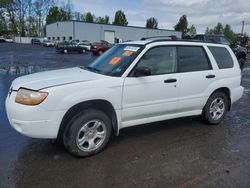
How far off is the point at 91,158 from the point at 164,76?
188 cm

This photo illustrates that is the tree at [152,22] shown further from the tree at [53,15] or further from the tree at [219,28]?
the tree at [53,15]

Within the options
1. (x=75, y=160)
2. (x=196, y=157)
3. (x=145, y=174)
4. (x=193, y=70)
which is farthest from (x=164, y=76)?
(x=75, y=160)

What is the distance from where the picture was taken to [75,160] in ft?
12.6

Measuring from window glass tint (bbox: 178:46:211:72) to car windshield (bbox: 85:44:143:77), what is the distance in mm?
895

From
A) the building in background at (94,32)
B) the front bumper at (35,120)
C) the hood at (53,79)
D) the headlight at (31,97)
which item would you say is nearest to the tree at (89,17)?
the building in background at (94,32)

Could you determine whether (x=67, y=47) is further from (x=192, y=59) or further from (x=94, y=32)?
(x=192, y=59)

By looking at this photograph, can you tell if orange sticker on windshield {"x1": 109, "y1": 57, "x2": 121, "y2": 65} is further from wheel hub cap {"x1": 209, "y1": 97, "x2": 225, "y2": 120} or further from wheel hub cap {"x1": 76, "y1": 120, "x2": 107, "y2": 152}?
wheel hub cap {"x1": 209, "y1": 97, "x2": 225, "y2": 120}

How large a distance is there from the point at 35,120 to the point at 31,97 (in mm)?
322

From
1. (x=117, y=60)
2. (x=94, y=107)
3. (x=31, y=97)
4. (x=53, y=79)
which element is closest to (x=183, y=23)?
(x=117, y=60)

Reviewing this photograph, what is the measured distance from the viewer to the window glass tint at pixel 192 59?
190 inches

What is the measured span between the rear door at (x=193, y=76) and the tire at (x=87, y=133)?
5.39ft

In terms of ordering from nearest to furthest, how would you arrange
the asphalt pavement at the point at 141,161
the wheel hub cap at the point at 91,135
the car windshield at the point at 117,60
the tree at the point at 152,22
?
the asphalt pavement at the point at 141,161
the wheel hub cap at the point at 91,135
the car windshield at the point at 117,60
the tree at the point at 152,22

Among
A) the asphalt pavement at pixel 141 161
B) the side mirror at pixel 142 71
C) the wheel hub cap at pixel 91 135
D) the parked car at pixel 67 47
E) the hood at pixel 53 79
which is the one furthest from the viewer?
the parked car at pixel 67 47

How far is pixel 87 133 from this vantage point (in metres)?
3.91
